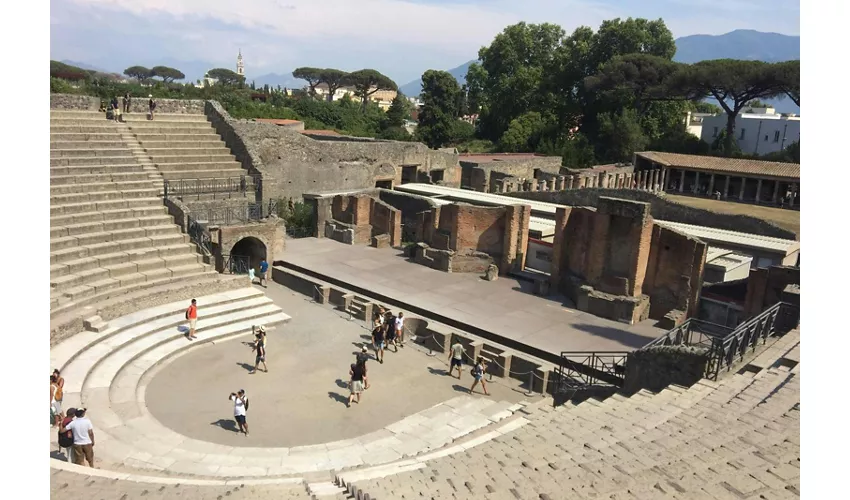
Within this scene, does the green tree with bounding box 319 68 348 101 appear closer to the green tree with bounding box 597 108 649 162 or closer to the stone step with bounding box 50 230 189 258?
the green tree with bounding box 597 108 649 162

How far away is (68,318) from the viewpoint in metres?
13.9

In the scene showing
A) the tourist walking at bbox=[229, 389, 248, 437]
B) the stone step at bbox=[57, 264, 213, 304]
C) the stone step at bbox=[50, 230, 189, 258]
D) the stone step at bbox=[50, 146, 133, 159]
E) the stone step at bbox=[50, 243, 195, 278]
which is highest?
the stone step at bbox=[50, 146, 133, 159]

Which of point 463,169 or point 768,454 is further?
point 463,169

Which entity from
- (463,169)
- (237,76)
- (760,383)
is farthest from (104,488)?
(237,76)

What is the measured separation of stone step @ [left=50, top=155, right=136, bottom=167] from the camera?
19766 millimetres

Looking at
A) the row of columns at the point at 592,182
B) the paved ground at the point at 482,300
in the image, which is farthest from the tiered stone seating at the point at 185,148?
the row of columns at the point at 592,182

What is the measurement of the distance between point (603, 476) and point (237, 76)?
111 metres

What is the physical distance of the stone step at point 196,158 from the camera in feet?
78.3

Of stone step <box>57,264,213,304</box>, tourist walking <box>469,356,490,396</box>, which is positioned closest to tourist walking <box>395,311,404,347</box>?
tourist walking <box>469,356,490,396</box>

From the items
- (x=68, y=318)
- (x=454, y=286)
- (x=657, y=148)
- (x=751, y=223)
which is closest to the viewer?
(x=68, y=318)

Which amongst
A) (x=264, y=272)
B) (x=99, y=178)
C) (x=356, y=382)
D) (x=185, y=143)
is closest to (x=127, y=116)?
(x=185, y=143)

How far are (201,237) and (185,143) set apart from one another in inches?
339

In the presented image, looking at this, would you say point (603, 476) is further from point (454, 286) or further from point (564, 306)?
point (454, 286)

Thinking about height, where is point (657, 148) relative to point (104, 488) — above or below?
above
